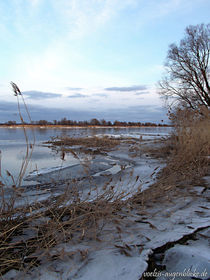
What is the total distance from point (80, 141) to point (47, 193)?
7888 mm

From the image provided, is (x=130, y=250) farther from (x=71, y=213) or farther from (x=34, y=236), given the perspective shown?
(x=34, y=236)

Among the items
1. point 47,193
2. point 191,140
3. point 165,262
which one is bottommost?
point 47,193

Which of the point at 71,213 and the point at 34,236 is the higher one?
the point at 71,213

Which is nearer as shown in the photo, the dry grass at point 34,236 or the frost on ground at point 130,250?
the frost on ground at point 130,250

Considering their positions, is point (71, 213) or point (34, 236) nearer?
point (34, 236)

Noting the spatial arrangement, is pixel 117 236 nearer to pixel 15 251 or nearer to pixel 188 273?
pixel 188 273

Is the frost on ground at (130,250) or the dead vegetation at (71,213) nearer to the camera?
the frost on ground at (130,250)

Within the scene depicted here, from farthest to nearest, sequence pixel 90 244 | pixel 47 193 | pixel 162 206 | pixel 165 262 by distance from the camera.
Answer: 1. pixel 47 193
2. pixel 162 206
3. pixel 90 244
4. pixel 165 262

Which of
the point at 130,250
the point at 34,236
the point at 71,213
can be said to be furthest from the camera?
the point at 71,213

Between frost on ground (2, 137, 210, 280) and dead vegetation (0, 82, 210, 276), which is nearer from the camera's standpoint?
frost on ground (2, 137, 210, 280)

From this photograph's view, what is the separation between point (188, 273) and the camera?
0.98 metres

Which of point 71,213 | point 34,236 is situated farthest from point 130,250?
point 34,236

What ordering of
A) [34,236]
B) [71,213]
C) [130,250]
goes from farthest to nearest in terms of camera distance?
1. [71,213]
2. [34,236]
3. [130,250]

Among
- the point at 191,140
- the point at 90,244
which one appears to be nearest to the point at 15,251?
the point at 90,244
